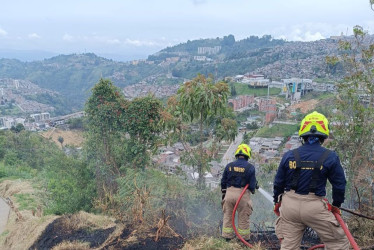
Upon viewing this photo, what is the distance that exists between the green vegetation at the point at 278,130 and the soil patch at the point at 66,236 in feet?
82.4

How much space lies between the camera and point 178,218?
6031mm

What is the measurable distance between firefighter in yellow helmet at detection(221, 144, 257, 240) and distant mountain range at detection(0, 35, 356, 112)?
2797 inches

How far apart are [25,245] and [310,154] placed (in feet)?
16.5

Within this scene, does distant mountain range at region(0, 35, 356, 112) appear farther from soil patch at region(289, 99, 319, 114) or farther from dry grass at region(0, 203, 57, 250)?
dry grass at region(0, 203, 57, 250)

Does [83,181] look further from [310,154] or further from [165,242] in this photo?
[310,154]

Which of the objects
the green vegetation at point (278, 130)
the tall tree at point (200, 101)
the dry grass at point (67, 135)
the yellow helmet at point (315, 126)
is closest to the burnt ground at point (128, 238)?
the yellow helmet at point (315, 126)

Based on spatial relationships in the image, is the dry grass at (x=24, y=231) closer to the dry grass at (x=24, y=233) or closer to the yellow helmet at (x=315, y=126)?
the dry grass at (x=24, y=233)

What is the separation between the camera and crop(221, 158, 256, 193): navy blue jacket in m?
4.25

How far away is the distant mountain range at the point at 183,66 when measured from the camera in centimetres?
9707

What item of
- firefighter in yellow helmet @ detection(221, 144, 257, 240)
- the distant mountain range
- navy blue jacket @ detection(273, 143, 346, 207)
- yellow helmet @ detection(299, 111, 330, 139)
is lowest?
firefighter in yellow helmet @ detection(221, 144, 257, 240)

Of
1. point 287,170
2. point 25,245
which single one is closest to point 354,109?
point 287,170

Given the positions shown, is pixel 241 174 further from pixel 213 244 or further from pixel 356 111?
pixel 356 111

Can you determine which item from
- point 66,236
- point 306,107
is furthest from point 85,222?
point 306,107

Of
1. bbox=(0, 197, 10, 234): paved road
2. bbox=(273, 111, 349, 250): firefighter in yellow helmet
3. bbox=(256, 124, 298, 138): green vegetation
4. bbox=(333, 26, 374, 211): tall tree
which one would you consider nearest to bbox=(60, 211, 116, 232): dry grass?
bbox=(0, 197, 10, 234): paved road
